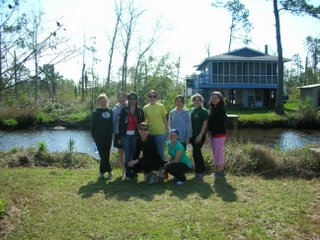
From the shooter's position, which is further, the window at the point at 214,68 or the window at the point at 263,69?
the window at the point at 263,69

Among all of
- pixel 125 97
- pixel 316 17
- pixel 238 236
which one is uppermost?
pixel 316 17

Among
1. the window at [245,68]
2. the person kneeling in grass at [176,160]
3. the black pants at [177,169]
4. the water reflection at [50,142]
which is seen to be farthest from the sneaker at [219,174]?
the window at [245,68]

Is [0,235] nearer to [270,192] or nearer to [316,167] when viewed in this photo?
[270,192]

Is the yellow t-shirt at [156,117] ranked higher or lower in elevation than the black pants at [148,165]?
higher

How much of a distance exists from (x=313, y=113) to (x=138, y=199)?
24788 mm

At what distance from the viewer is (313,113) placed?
2830 centimetres

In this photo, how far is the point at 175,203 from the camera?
600 centimetres

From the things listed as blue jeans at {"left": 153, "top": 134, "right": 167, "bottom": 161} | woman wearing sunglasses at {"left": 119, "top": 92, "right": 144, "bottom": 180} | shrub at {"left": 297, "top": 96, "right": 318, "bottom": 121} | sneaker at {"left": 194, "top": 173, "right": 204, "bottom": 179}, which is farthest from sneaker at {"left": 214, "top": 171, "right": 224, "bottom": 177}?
shrub at {"left": 297, "top": 96, "right": 318, "bottom": 121}

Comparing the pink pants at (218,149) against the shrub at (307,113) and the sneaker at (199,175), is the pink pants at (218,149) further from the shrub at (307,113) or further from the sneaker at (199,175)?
the shrub at (307,113)

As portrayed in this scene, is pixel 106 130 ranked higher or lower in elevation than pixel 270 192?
higher

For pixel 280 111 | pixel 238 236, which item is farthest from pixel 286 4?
pixel 238 236

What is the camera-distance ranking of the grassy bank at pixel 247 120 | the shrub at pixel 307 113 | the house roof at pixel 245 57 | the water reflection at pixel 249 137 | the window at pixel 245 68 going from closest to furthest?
the water reflection at pixel 249 137
the grassy bank at pixel 247 120
the shrub at pixel 307 113
the house roof at pixel 245 57
the window at pixel 245 68

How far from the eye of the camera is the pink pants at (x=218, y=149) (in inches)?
313

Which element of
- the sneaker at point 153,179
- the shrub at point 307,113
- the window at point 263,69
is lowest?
the sneaker at point 153,179
